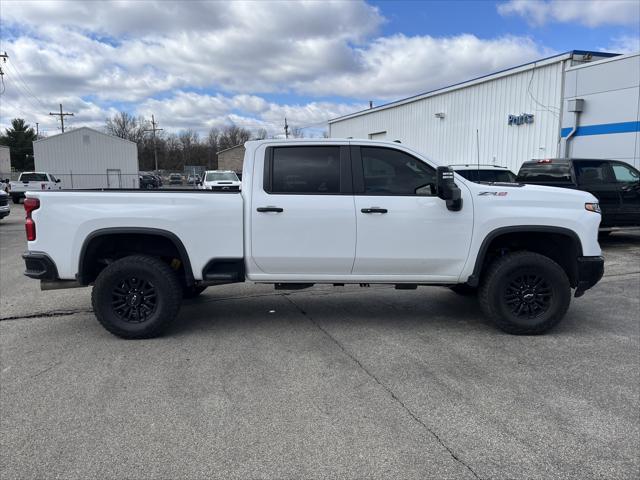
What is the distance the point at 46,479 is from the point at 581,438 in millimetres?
3218

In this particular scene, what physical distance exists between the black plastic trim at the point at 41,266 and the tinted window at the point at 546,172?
1046 cm

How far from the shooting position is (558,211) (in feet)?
17.1

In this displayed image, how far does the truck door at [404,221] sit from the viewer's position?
16.9 ft

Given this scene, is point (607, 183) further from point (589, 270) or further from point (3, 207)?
point (3, 207)

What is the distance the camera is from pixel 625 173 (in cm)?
1180

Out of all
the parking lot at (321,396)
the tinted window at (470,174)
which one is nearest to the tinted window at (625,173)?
the tinted window at (470,174)

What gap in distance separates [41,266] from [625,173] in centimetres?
1195

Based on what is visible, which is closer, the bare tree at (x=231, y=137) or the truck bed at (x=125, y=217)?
the truck bed at (x=125, y=217)

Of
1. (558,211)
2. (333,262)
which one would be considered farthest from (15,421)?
(558,211)

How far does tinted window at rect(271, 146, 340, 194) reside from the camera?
525cm

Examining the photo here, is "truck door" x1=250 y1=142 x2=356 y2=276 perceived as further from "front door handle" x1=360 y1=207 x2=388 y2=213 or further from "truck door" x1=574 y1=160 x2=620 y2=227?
"truck door" x1=574 y1=160 x2=620 y2=227

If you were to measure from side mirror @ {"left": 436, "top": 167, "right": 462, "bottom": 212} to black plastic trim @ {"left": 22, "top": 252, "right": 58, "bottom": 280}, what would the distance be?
12.8 ft

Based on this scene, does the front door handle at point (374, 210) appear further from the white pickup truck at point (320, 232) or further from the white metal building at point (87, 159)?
the white metal building at point (87, 159)

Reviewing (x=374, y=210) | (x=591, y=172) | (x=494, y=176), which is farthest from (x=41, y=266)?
(x=591, y=172)
